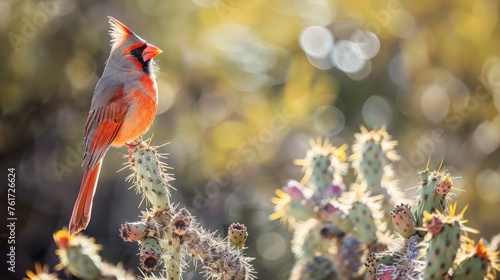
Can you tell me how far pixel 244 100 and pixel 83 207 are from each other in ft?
13.4

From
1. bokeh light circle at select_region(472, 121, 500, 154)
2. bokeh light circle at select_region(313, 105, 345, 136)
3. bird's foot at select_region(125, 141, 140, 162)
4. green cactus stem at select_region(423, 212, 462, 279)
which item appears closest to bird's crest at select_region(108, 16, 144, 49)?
bird's foot at select_region(125, 141, 140, 162)

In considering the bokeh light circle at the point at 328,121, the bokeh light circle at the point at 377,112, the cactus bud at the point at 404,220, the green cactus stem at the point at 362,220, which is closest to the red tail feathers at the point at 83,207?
→ the green cactus stem at the point at 362,220

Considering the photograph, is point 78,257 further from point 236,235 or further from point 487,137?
point 487,137

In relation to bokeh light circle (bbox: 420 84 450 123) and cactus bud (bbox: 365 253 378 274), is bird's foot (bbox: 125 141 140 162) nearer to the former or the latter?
cactus bud (bbox: 365 253 378 274)

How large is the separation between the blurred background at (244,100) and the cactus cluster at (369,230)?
9.97ft

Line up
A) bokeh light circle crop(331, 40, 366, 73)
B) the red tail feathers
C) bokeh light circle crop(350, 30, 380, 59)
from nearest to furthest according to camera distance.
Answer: the red tail feathers → bokeh light circle crop(331, 40, 366, 73) → bokeh light circle crop(350, 30, 380, 59)

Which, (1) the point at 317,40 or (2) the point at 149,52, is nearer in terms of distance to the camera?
(2) the point at 149,52

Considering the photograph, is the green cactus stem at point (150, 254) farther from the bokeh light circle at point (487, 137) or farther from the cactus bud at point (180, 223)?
the bokeh light circle at point (487, 137)

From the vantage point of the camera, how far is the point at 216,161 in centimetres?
607

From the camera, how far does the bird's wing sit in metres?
2.52

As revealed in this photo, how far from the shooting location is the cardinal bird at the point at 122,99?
97.6 inches

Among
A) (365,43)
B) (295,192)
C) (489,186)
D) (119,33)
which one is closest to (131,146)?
(119,33)

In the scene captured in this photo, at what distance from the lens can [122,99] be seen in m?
2.53

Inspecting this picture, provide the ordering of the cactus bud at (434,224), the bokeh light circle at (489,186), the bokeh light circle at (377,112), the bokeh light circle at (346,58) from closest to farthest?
the cactus bud at (434,224) → the bokeh light circle at (489,186) → the bokeh light circle at (377,112) → the bokeh light circle at (346,58)
